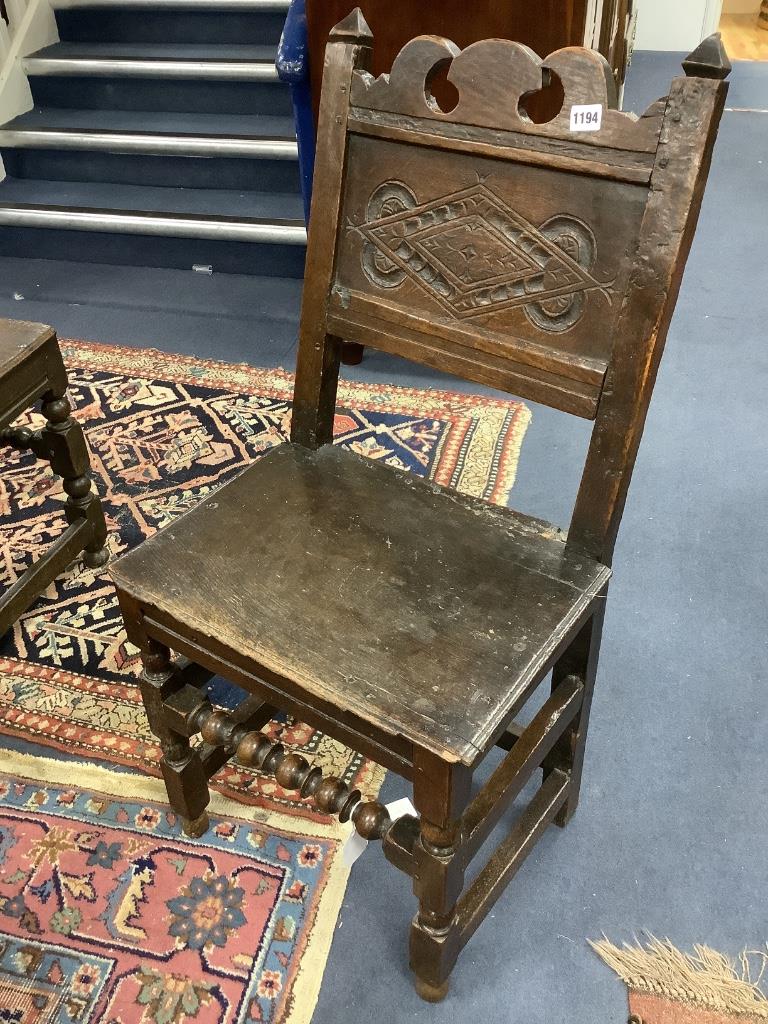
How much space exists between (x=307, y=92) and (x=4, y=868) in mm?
2178

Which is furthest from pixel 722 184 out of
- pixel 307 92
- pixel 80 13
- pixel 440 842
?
pixel 440 842

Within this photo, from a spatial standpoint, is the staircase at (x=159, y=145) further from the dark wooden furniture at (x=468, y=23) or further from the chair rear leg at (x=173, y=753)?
the chair rear leg at (x=173, y=753)

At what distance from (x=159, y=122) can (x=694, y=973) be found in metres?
3.84

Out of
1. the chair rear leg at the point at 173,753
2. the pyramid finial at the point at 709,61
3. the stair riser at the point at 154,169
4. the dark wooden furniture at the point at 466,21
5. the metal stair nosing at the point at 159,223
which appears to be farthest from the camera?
the stair riser at the point at 154,169

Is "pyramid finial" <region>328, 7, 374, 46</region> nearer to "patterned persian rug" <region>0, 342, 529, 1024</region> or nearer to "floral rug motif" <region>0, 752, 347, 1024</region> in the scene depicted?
"patterned persian rug" <region>0, 342, 529, 1024</region>

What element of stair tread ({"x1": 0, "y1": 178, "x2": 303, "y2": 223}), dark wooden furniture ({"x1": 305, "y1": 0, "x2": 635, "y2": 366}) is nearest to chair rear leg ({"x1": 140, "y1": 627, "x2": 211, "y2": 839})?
dark wooden furniture ({"x1": 305, "y1": 0, "x2": 635, "y2": 366})

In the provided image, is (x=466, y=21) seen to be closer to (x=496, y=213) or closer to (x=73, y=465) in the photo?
(x=496, y=213)

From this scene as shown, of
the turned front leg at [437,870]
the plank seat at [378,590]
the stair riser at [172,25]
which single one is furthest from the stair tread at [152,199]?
the turned front leg at [437,870]

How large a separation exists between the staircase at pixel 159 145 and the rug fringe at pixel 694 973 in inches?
105

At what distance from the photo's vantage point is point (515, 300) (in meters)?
1.20

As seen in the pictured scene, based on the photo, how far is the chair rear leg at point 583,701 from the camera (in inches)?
50.1

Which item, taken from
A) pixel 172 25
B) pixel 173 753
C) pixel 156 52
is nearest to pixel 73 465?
pixel 173 753

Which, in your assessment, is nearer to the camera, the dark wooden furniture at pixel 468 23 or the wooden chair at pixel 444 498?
the wooden chair at pixel 444 498

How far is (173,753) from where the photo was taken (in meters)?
1.41
